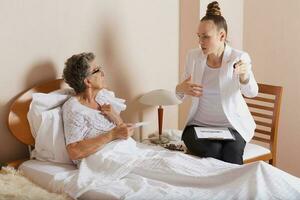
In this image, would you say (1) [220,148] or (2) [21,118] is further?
(1) [220,148]

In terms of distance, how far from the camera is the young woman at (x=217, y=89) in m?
2.47

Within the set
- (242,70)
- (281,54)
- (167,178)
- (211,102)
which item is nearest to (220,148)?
(211,102)

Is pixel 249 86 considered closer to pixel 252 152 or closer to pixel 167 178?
pixel 252 152

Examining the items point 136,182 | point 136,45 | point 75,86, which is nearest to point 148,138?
point 136,45

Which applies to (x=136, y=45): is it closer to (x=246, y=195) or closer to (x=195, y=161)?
(x=195, y=161)

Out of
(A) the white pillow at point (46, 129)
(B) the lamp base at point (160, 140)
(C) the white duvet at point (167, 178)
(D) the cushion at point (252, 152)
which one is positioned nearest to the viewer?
(C) the white duvet at point (167, 178)

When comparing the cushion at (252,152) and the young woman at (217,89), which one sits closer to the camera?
the young woman at (217,89)

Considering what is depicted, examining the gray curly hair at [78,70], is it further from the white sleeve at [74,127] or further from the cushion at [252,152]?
the cushion at [252,152]

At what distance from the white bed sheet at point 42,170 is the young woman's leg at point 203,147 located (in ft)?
2.13

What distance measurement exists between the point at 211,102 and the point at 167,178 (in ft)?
2.34

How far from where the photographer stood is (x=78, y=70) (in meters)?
2.30

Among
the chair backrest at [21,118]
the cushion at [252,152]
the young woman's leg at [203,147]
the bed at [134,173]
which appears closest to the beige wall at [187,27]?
the cushion at [252,152]

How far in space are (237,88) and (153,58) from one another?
2.44ft

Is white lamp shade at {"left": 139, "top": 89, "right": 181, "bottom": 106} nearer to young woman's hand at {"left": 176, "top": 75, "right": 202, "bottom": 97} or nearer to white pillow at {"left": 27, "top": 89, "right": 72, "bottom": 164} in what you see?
young woman's hand at {"left": 176, "top": 75, "right": 202, "bottom": 97}
